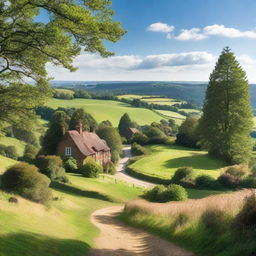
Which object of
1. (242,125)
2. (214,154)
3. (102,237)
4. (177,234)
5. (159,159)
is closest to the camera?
(177,234)

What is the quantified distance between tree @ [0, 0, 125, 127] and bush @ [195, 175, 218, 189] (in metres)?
34.3

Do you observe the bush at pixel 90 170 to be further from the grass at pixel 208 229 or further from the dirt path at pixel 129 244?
the grass at pixel 208 229

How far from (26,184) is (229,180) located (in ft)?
105

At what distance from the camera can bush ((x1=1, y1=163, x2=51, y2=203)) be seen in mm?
26022

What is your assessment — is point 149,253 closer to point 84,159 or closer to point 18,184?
point 18,184

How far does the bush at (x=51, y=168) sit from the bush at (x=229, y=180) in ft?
70.6

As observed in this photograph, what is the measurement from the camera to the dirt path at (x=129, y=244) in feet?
49.8

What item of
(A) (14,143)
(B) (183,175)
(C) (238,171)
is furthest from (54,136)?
(A) (14,143)

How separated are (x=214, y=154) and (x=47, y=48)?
167ft

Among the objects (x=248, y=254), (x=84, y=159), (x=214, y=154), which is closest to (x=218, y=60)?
Answer: (x=214, y=154)

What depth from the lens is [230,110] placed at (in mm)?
60875

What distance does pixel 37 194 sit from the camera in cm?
2612

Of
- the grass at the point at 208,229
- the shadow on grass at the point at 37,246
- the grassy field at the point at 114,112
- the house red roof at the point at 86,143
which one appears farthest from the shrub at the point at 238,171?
the grassy field at the point at 114,112

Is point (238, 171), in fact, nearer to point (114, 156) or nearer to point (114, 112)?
point (114, 156)
